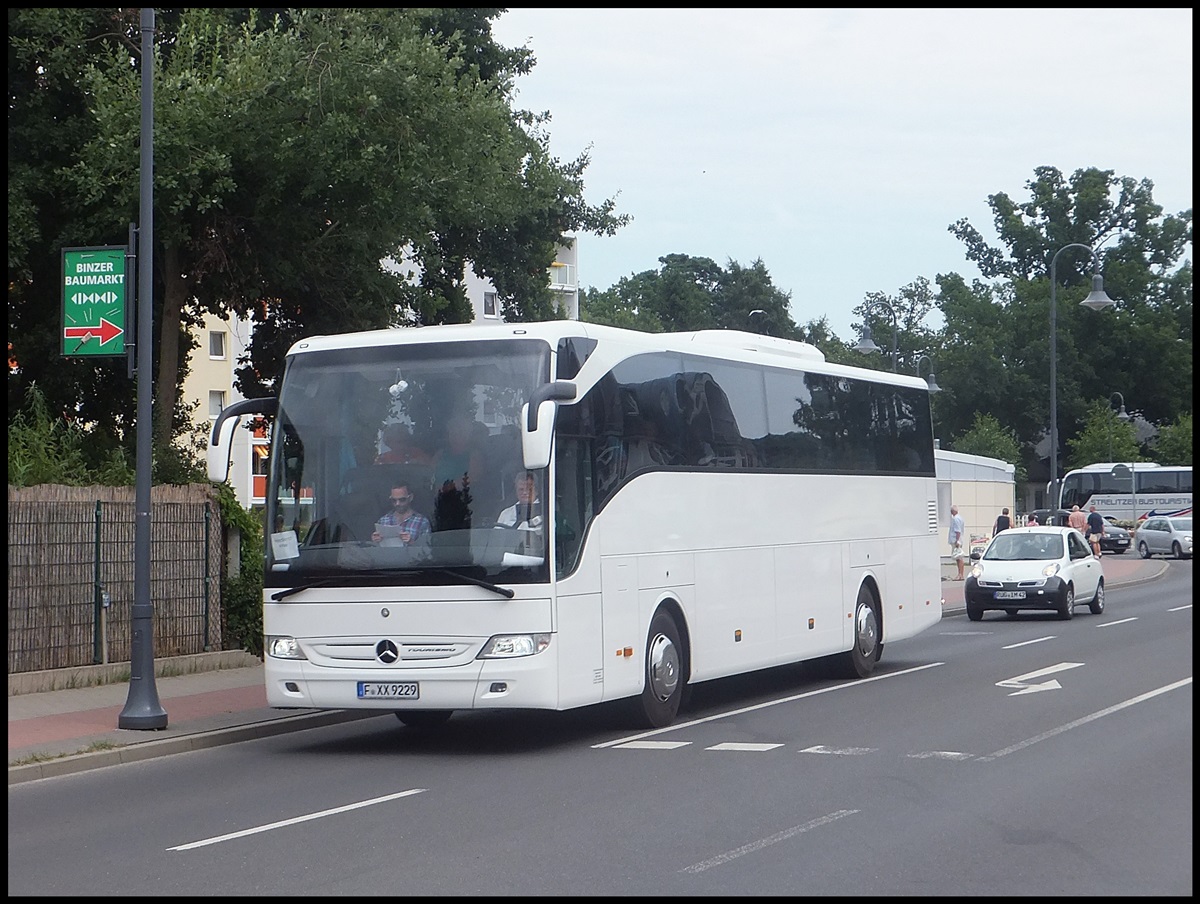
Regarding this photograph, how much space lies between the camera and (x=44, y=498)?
17.3 meters

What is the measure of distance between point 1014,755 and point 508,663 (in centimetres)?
384

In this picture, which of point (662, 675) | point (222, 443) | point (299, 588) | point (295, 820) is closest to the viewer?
point (295, 820)

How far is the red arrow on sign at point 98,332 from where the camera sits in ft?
50.8

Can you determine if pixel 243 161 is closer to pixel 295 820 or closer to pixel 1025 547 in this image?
pixel 295 820

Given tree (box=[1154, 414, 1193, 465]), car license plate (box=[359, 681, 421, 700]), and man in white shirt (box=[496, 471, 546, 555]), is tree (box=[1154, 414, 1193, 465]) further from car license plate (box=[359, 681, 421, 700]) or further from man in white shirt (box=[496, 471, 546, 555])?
car license plate (box=[359, 681, 421, 700])

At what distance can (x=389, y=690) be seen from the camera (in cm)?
1277

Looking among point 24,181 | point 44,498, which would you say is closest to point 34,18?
point 24,181

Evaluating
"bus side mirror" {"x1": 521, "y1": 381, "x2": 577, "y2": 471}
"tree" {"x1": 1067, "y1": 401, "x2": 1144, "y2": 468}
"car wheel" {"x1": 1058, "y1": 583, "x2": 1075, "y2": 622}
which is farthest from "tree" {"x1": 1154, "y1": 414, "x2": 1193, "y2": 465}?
"bus side mirror" {"x1": 521, "y1": 381, "x2": 577, "y2": 471}

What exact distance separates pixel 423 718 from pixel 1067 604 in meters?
16.5

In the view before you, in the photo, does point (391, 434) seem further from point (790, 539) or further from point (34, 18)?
point (34, 18)

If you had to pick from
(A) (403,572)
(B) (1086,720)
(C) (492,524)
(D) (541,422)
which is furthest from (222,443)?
(B) (1086,720)

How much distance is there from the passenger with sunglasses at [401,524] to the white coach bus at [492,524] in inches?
1.0

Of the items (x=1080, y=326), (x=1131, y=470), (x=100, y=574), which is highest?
(x=1080, y=326)

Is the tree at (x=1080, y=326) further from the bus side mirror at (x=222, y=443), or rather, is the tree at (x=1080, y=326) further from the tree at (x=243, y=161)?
the bus side mirror at (x=222, y=443)
